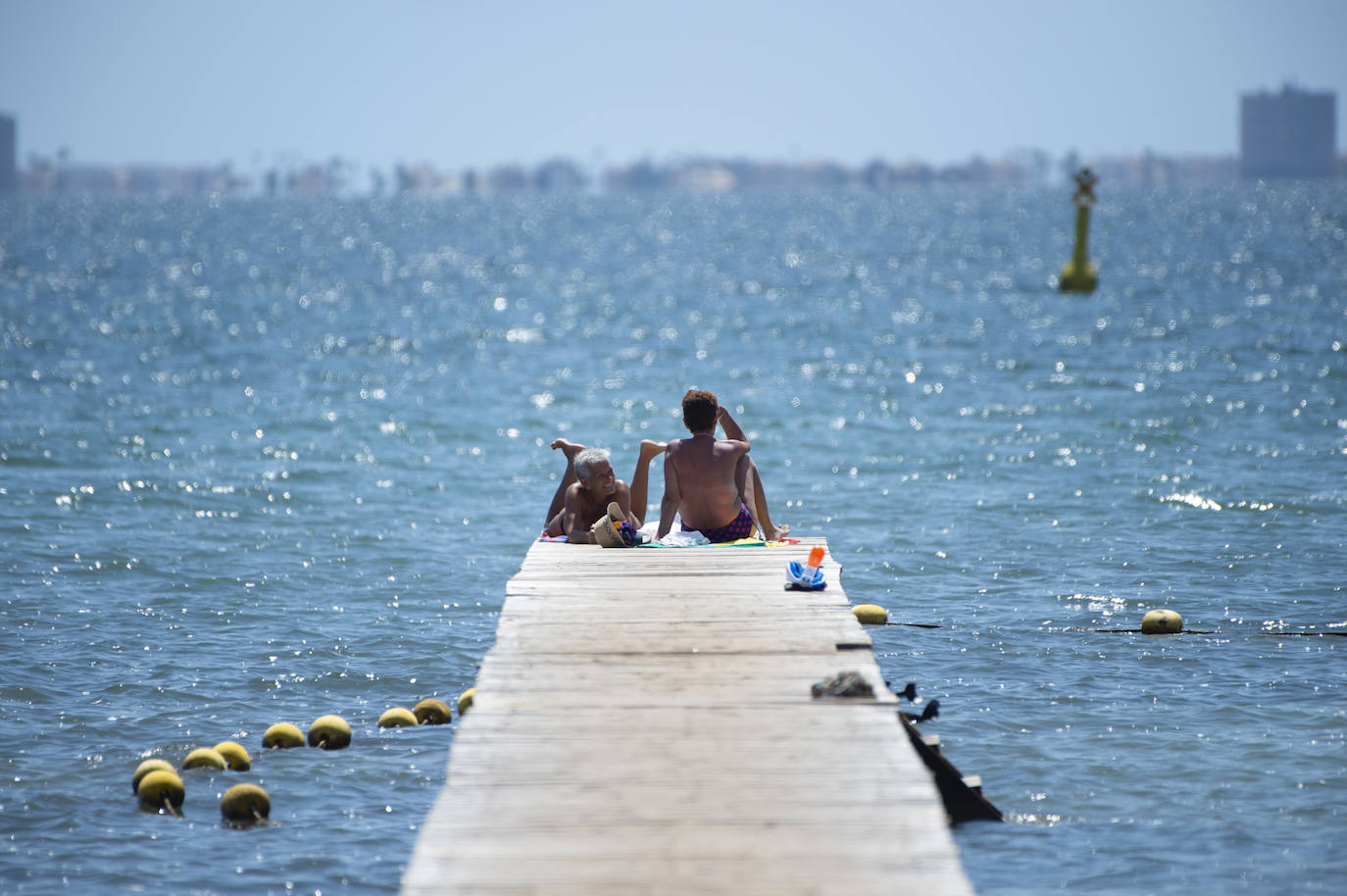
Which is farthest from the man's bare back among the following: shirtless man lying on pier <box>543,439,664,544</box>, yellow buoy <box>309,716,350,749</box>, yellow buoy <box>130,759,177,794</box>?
yellow buoy <box>130,759,177,794</box>

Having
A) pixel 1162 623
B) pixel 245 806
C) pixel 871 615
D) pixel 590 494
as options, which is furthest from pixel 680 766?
pixel 1162 623

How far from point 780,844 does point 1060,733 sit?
15.4 feet

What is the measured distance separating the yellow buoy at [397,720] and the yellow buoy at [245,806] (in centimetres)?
159

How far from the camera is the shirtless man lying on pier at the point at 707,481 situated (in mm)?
10070


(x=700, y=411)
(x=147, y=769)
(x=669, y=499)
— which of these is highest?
(x=700, y=411)

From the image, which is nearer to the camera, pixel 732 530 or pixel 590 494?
pixel 590 494

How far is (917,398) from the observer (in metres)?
26.1

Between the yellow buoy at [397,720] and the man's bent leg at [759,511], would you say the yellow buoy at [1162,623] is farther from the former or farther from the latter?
the yellow buoy at [397,720]

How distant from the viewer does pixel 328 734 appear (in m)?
8.87

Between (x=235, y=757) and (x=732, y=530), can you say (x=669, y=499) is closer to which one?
(x=732, y=530)

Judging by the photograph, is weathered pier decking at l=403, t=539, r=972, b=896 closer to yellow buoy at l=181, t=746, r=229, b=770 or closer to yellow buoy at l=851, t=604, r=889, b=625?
yellow buoy at l=181, t=746, r=229, b=770

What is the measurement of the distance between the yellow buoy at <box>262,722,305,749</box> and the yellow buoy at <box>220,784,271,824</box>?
1.10 meters

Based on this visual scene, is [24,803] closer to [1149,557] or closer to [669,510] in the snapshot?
[669,510]

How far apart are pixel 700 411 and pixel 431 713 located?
9.25 ft
